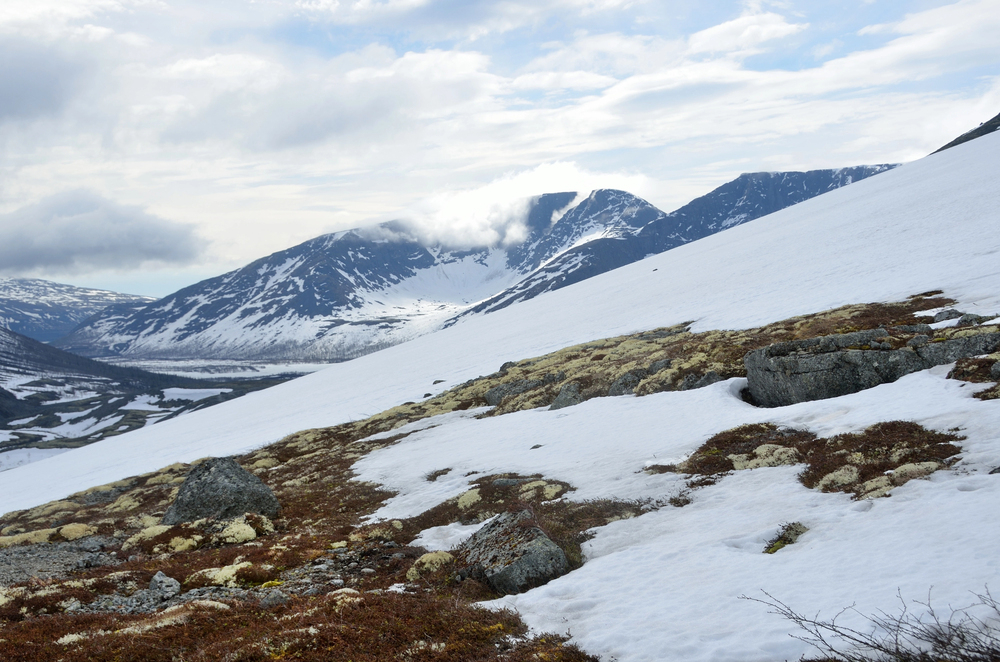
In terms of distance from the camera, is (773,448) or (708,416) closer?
(773,448)

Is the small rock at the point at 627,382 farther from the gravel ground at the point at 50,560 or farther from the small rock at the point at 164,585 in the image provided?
the gravel ground at the point at 50,560

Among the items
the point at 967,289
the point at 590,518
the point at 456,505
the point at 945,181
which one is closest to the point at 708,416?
the point at 590,518

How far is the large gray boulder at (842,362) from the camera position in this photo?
19359 mm

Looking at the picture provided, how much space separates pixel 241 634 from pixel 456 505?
34.2 ft

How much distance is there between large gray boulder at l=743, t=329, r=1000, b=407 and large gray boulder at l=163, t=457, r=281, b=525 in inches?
930

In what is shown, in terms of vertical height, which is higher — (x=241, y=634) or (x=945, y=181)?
(x=945, y=181)

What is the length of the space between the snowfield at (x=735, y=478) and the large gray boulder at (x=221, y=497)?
568cm

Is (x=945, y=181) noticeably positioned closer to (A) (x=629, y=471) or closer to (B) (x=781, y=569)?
(A) (x=629, y=471)

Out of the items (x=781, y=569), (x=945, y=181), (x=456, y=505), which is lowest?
(x=456, y=505)

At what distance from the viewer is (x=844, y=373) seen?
823 inches

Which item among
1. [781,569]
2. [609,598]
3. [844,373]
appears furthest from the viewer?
[844,373]

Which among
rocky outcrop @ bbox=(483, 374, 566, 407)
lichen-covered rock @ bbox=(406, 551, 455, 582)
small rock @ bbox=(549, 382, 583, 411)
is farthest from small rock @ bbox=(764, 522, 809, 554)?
rocky outcrop @ bbox=(483, 374, 566, 407)

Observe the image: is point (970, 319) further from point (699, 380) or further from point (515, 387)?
point (515, 387)

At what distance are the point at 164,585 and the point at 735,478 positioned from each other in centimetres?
1658
